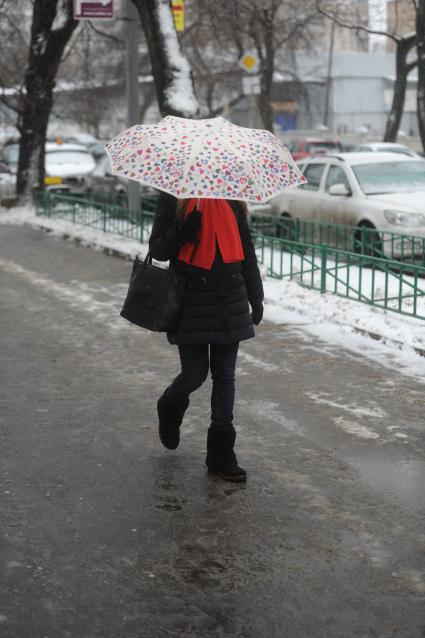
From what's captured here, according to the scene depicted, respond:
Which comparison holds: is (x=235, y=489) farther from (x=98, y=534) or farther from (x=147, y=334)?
(x=147, y=334)

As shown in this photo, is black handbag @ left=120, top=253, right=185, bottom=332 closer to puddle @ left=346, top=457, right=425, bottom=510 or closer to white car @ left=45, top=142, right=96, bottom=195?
puddle @ left=346, top=457, right=425, bottom=510

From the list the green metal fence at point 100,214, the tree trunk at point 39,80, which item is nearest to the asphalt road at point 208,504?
the green metal fence at point 100,214

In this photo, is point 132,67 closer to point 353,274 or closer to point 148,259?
point 353,274

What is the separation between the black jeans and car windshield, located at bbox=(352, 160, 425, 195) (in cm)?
941

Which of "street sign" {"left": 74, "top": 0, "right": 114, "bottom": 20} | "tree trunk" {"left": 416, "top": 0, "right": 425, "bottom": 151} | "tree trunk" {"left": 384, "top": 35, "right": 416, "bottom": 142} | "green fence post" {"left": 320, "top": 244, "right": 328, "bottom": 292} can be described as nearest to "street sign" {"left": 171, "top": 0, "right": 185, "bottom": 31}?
"street sign" {"left": 74, "top": 0, "right": 114, "bottom": 20}

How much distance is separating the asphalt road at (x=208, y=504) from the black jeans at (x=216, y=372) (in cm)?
36

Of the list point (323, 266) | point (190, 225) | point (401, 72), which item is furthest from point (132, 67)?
point (190, 225)

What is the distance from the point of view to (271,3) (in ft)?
109

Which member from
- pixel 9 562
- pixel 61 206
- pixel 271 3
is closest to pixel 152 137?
pixel 9 562

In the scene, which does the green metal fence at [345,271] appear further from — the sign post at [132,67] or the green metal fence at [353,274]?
the sign post at [132,67]

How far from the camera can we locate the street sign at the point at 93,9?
18.9 meters

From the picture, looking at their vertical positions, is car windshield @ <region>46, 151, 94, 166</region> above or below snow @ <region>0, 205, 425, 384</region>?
above

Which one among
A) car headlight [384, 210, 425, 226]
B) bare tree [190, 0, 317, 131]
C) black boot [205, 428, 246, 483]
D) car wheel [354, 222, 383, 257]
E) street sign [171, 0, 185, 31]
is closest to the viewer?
black boot [205, 428, 246, 483]

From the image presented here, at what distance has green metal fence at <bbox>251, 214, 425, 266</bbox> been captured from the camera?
12.6 metres
